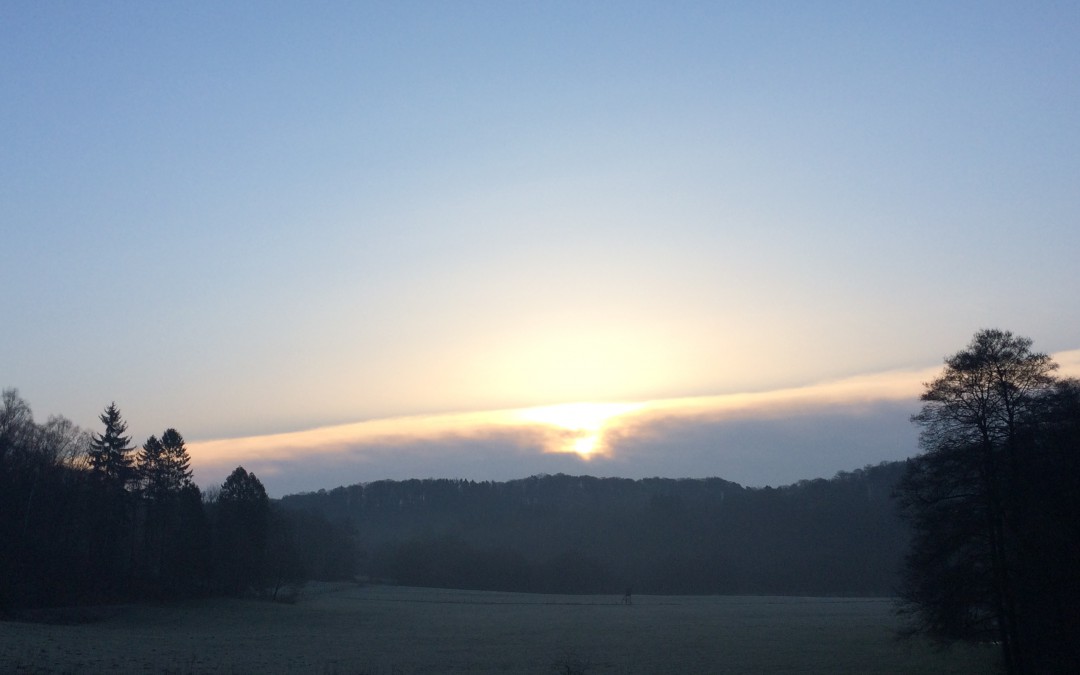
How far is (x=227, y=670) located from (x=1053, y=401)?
27.7 m

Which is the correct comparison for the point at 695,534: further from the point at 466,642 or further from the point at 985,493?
the point at 985,493

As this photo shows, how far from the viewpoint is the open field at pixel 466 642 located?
Answer: 32.1 meters

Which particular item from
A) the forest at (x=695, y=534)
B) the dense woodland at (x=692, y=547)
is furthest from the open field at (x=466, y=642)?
the dense woodland at (x=692, y=547)

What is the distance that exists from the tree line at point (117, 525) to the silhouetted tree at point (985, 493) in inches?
2173

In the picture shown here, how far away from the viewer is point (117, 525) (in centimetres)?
7169

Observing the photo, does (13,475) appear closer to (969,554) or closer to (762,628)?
(762,628)

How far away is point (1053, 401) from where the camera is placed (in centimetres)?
2478

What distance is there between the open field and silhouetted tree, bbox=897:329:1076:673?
6575 mm

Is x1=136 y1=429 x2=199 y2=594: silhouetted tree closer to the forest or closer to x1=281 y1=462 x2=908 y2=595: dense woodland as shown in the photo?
the forest

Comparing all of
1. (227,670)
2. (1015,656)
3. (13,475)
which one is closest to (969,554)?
(1015,656)

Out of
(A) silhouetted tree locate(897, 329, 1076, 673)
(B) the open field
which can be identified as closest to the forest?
(A) silhouetted tree locate(897, 329, 1076, 673)

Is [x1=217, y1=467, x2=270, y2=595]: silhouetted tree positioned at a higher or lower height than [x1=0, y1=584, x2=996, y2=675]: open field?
higher

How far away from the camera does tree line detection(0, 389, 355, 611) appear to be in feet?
205

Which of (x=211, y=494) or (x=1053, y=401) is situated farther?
(x=211, y=494)
